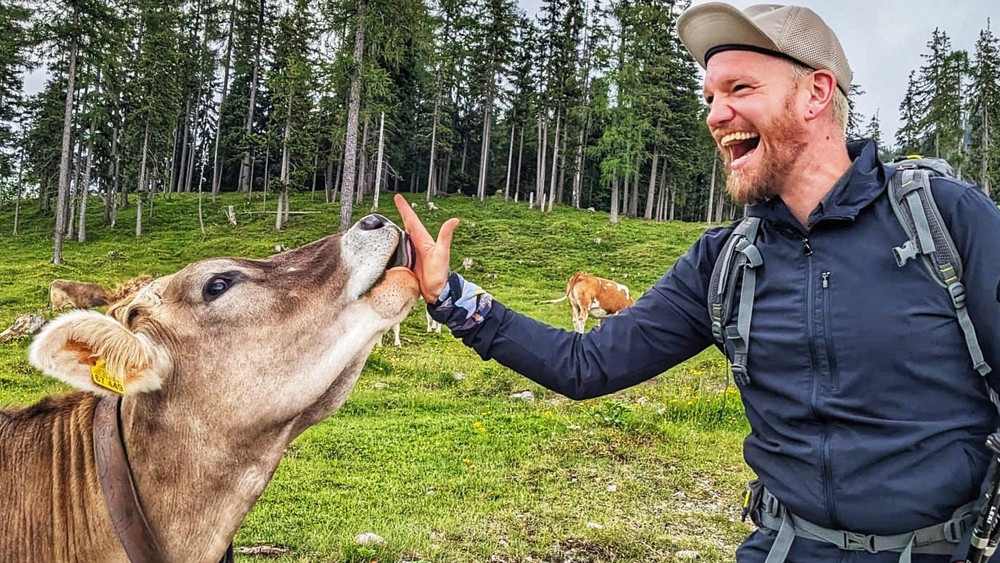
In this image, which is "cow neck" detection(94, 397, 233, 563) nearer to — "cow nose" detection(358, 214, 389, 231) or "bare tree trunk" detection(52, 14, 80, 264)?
"cow nose" detection(358, 214, 389, 231)

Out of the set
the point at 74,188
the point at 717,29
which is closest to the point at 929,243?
the point at 717,29

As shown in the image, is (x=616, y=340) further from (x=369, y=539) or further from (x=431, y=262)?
(x=369, y=539)

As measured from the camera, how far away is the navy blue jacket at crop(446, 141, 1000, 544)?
1822mm

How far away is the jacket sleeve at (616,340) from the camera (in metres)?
2.56

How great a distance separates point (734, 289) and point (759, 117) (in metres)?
0.59

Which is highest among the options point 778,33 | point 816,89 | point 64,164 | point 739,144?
point 64,164

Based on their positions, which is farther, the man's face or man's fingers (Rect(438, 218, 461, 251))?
man's fingers (Rect(438, 218, 461, 251))

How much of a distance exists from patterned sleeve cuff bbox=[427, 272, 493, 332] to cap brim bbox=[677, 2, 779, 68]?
4.11ft

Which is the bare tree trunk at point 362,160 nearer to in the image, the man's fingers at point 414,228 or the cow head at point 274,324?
the man's fingers at point 414,228

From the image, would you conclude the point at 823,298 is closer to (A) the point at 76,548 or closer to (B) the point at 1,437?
(A) the point at 76,548

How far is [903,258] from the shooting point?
6.15 feet

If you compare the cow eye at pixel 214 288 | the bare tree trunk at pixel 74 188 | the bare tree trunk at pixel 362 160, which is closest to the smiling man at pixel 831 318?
the cow eye at pixel 214 288

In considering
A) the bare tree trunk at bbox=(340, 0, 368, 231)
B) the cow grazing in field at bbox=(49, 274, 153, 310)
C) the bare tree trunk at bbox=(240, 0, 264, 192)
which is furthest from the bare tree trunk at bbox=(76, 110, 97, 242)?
the cow grazing in field at bbox=(49, 274, 153, 310)

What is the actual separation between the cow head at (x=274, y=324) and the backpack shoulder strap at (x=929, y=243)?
165 cm
